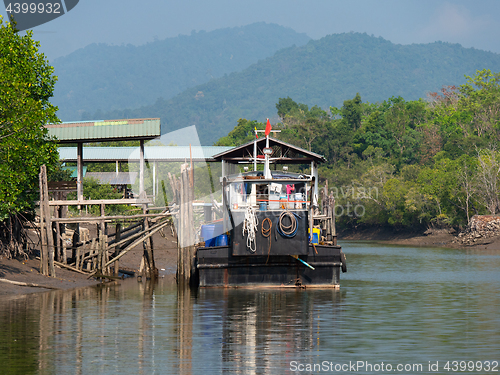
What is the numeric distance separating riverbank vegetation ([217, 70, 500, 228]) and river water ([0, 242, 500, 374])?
1930 inches

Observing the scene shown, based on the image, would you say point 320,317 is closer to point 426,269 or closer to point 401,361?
point 401,361

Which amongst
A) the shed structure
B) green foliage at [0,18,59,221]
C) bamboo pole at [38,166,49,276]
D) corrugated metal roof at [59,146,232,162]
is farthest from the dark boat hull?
the shed structure

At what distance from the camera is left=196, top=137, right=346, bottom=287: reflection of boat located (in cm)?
2736

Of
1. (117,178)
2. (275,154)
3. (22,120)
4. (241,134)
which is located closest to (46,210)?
(22,120)

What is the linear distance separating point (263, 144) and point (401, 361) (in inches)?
1166

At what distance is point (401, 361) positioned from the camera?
1638cm

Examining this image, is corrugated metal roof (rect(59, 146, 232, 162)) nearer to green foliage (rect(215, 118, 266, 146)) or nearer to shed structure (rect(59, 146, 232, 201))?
shed structure (rect(59, 146, 232, 201))

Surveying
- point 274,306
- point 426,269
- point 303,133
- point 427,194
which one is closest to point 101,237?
point 274,306

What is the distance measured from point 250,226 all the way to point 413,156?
8799 centimetres

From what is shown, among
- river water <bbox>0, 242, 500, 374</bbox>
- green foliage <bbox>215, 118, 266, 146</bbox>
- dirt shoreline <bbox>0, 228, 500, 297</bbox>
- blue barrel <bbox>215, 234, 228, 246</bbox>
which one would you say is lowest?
river water <bbox>0, 242, 500, 374</bbox>

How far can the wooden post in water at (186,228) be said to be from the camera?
30.4 meters

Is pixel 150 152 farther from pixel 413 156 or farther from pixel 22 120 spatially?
pixel 413 156

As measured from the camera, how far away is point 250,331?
2006cm

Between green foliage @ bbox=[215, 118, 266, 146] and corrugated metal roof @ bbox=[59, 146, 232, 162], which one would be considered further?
green foliage @ bbox=[215, 118, 266, 146]
